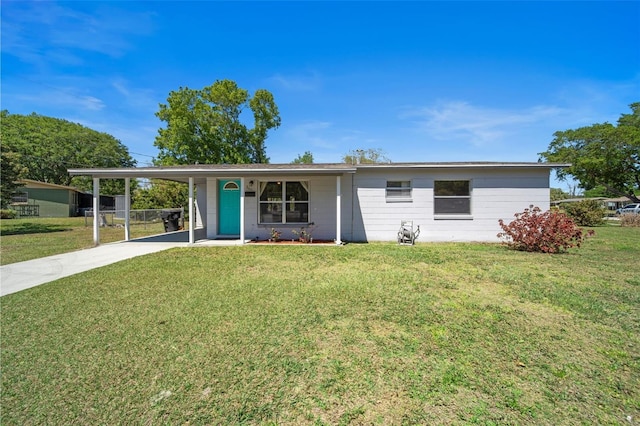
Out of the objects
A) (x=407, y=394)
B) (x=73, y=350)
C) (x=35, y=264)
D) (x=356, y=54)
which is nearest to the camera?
(x=407, y=394)

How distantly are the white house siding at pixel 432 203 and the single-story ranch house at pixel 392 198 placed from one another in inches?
1.3

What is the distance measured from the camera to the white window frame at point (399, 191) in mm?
11281

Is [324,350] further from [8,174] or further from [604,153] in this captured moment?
[604,153]

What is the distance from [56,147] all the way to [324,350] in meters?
49.5

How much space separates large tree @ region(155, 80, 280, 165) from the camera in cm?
2736

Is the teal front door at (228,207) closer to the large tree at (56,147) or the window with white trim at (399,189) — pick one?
the window with white trim at (399,189)

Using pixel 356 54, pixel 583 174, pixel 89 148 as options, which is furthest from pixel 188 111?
pixel 583 174

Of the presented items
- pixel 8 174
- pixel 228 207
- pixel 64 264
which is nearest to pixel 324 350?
pixel 64 264

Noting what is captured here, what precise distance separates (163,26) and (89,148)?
39293 millimetres

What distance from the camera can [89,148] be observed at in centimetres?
4038

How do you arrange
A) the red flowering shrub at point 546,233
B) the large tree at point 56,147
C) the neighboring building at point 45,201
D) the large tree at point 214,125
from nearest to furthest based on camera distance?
the red flowering shrub at point 546,233, the neighboring building at point 45,201, the large tree at point 214,125, the large tree at point 56,147

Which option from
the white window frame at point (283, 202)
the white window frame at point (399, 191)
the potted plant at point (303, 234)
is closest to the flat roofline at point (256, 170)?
the white window frame at point (399, 191)

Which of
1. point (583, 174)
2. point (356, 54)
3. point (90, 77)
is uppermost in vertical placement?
point (90, 77)

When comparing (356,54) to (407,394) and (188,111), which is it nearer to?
(407,394)
